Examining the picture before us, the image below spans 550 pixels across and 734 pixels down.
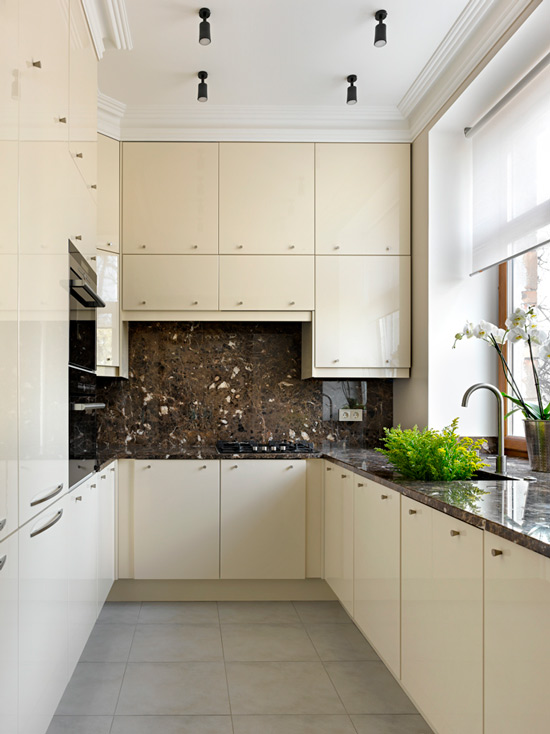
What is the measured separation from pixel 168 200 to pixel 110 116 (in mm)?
542

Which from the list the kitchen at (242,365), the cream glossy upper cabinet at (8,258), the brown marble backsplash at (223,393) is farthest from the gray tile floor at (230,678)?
the cream glossy upper cabinet at (8,258)

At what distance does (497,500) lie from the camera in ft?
5.49

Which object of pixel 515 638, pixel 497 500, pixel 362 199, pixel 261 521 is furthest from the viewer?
pixel 362 199

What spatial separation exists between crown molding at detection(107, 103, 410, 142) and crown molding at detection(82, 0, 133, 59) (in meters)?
0.70

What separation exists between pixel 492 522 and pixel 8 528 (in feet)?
3.46

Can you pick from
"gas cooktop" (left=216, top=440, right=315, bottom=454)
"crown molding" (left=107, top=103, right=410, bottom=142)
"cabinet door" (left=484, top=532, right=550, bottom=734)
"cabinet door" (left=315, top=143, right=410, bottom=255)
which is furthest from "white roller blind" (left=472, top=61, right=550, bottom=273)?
"cabinet door" (left=484, top=532, right=550, bottom=734)

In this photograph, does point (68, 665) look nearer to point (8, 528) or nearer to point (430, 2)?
point (8, 528)

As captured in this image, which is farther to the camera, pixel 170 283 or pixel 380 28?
pixel 170 283

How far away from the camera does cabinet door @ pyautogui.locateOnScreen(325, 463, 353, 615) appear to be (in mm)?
2785

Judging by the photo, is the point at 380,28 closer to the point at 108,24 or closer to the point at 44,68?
the point at 108,24

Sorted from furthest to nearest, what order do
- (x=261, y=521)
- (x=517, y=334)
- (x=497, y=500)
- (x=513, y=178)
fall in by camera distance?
1. (x=261, y=521)
2. (x=513, y=178)
3. (x=517, y=334)
4. (x=497, y=500)

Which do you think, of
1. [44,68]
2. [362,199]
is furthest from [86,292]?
[362,199]

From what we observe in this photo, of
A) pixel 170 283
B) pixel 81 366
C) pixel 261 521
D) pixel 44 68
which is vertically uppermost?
pixel 44 68

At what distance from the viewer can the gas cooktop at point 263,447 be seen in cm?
339
